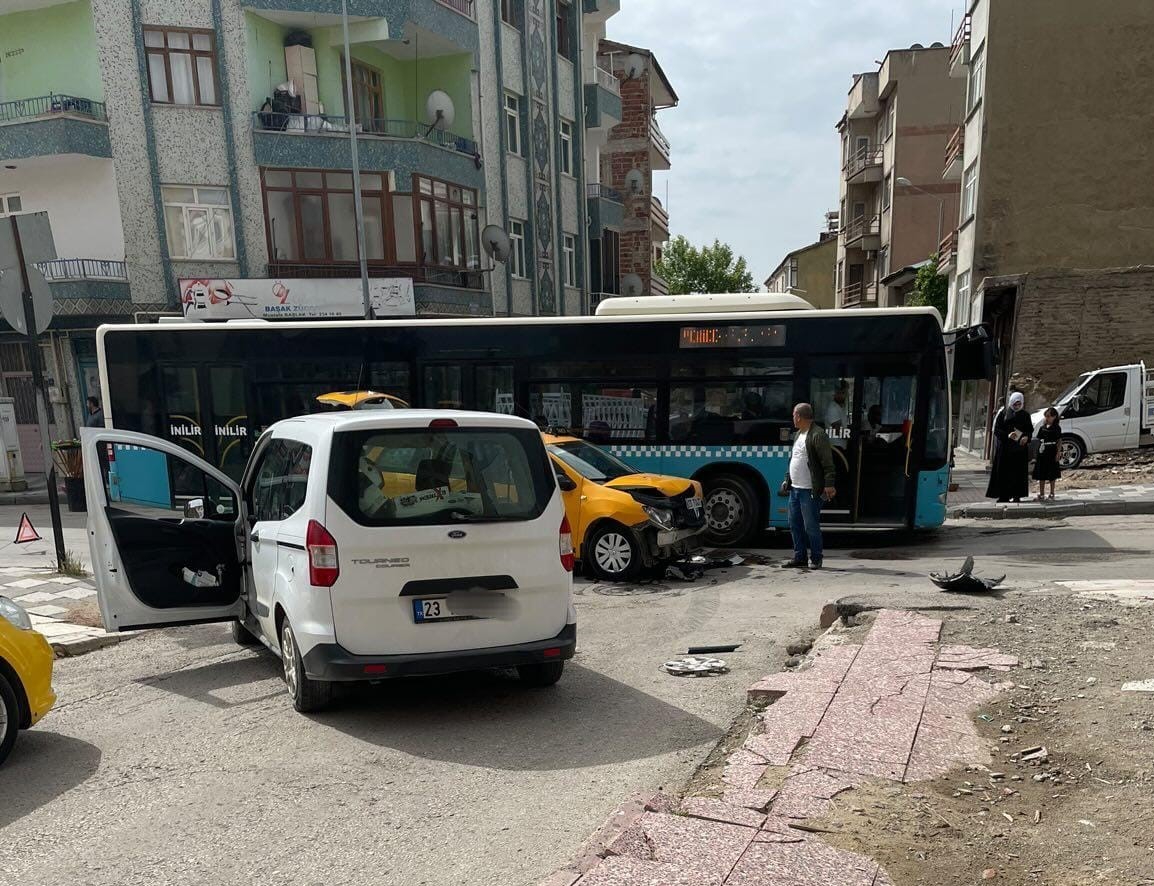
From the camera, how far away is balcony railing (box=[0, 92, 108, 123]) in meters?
19.8

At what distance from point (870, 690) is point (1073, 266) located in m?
23.5

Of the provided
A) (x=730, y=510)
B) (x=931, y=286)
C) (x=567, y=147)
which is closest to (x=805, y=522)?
(x=730, y=510)

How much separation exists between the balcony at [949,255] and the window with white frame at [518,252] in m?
14.8

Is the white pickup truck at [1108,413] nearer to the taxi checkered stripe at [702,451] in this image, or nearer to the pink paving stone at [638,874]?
the taxi checkered stripe at [702,451]

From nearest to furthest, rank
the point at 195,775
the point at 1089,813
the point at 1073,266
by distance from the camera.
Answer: the point at 1089,813
the point at 195,775
the point at 1073,266

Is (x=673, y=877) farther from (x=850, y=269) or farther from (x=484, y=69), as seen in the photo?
(x=850, y=269)

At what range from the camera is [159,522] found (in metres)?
6.28

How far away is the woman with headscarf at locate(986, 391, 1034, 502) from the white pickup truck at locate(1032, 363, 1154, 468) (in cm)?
463

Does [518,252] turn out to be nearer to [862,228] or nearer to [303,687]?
[303,687]

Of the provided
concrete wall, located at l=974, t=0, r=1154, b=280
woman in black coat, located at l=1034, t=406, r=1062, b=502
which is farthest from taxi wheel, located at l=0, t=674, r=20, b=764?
concrete wall, located at l=974, t=0, r=1154, b=280

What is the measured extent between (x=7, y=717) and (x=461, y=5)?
24890 mm

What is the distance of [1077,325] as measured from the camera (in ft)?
64.7

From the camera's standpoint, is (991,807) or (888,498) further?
(888,498)

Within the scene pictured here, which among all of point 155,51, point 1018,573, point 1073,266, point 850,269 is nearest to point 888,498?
point 1018,573
